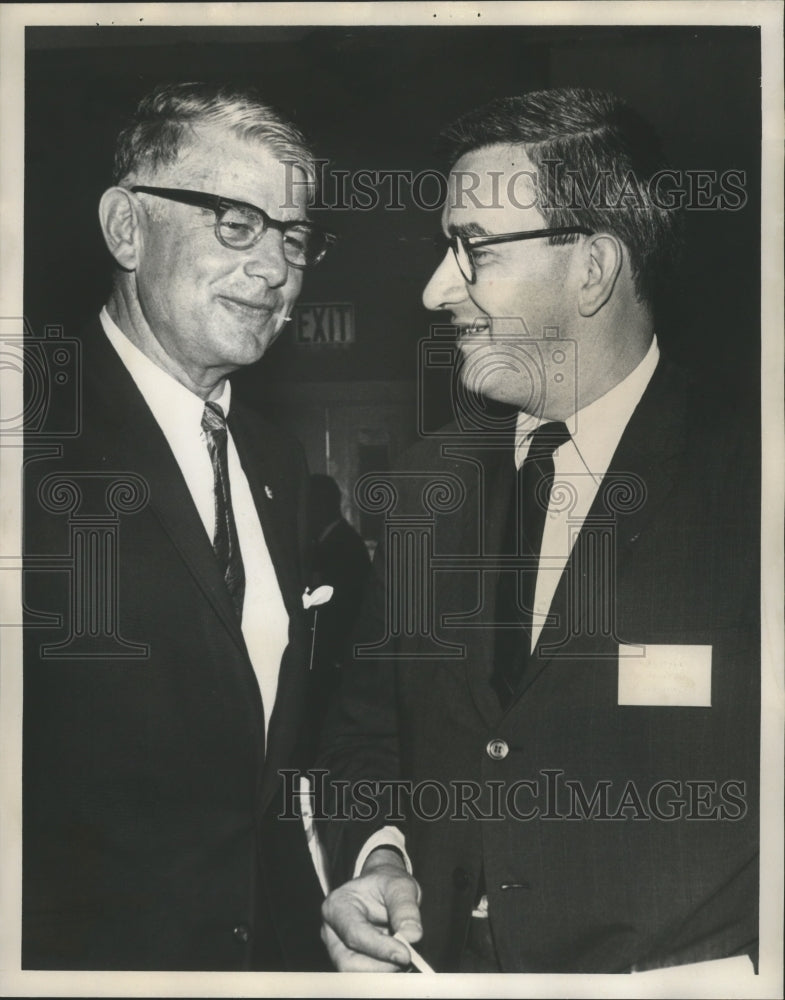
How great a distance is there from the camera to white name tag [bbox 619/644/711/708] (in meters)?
1.83

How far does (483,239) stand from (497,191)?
0.09 meters

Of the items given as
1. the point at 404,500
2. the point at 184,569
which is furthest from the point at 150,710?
the point at 404,500

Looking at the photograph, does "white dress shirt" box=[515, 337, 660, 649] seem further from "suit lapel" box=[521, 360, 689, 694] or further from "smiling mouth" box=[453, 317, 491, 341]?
"smiling mouth" box=[453, 317, 491, 341]

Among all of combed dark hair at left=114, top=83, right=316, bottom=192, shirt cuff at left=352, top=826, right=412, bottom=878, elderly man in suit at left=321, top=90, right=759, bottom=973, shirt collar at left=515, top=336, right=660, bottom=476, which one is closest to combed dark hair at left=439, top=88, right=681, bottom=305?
elderly man in suit at left=321, top=90, right=759, bottom=973

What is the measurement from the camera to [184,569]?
183cm

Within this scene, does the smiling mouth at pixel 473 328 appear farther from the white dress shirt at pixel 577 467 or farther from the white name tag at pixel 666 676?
the white name tag at pixel 666 676

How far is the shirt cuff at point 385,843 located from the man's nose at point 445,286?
100 centimetres

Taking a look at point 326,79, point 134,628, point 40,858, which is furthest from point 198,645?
point 326,79

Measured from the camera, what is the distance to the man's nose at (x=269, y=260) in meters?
1.83

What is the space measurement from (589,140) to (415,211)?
0.35m

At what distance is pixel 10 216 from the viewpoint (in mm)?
1899

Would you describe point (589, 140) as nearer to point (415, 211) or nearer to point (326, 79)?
point (415, 211)

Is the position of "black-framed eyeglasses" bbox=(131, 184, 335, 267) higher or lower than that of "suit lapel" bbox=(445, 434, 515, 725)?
higher

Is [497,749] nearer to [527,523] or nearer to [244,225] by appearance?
[527,523]
